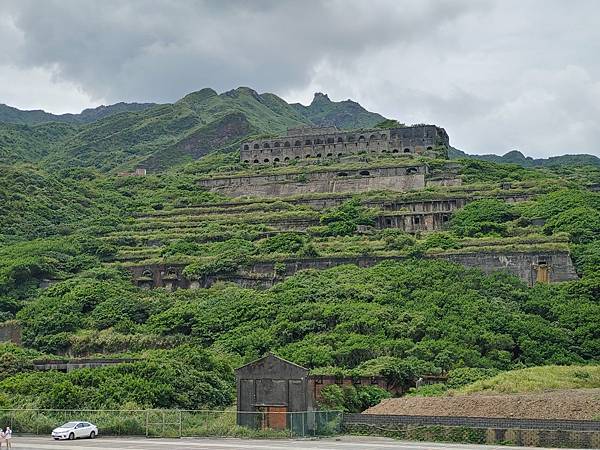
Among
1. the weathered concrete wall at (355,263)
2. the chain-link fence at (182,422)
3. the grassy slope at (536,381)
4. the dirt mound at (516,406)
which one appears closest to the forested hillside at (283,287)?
the weathered concrete wall at (355,263)

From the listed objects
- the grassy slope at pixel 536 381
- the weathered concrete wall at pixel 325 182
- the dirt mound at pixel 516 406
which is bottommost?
the dirt mound at pixel 516 406

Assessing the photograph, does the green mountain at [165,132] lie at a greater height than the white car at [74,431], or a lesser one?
greater

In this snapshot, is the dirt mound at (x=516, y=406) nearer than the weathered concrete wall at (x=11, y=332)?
Yes

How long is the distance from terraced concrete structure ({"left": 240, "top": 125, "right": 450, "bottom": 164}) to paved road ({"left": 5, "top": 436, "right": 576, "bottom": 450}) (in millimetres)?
60363

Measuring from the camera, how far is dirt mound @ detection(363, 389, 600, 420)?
93.8 ft

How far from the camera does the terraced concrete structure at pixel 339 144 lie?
88812 millimetres

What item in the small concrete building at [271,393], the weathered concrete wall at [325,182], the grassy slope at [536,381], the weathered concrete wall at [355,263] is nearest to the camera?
the small concrete building at [271,393]

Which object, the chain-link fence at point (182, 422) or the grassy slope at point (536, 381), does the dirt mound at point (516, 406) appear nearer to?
the grassy slope at point (536, 381)

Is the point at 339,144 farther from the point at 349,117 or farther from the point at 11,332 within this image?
the point at 349,117

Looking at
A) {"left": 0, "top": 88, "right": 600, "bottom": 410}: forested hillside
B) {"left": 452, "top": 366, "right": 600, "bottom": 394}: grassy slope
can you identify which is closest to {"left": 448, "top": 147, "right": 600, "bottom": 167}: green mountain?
{"left": 0, "top": 88, "right": 600, "bottom": 410}: forested hillside

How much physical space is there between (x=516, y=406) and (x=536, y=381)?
14.8 ft

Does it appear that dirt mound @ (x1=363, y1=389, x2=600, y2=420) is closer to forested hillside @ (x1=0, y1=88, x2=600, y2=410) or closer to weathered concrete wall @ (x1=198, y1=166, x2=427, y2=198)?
forested hillside @ (x1=0, y1=88, x2=600, y2=410)

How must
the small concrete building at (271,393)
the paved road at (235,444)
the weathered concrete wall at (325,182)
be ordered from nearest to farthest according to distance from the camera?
1. the paved road at (235,444)
2. the small concrete building at (271,393)
3. the weathered concrete wall at (325,182)

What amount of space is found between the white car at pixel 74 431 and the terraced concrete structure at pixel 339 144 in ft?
200
